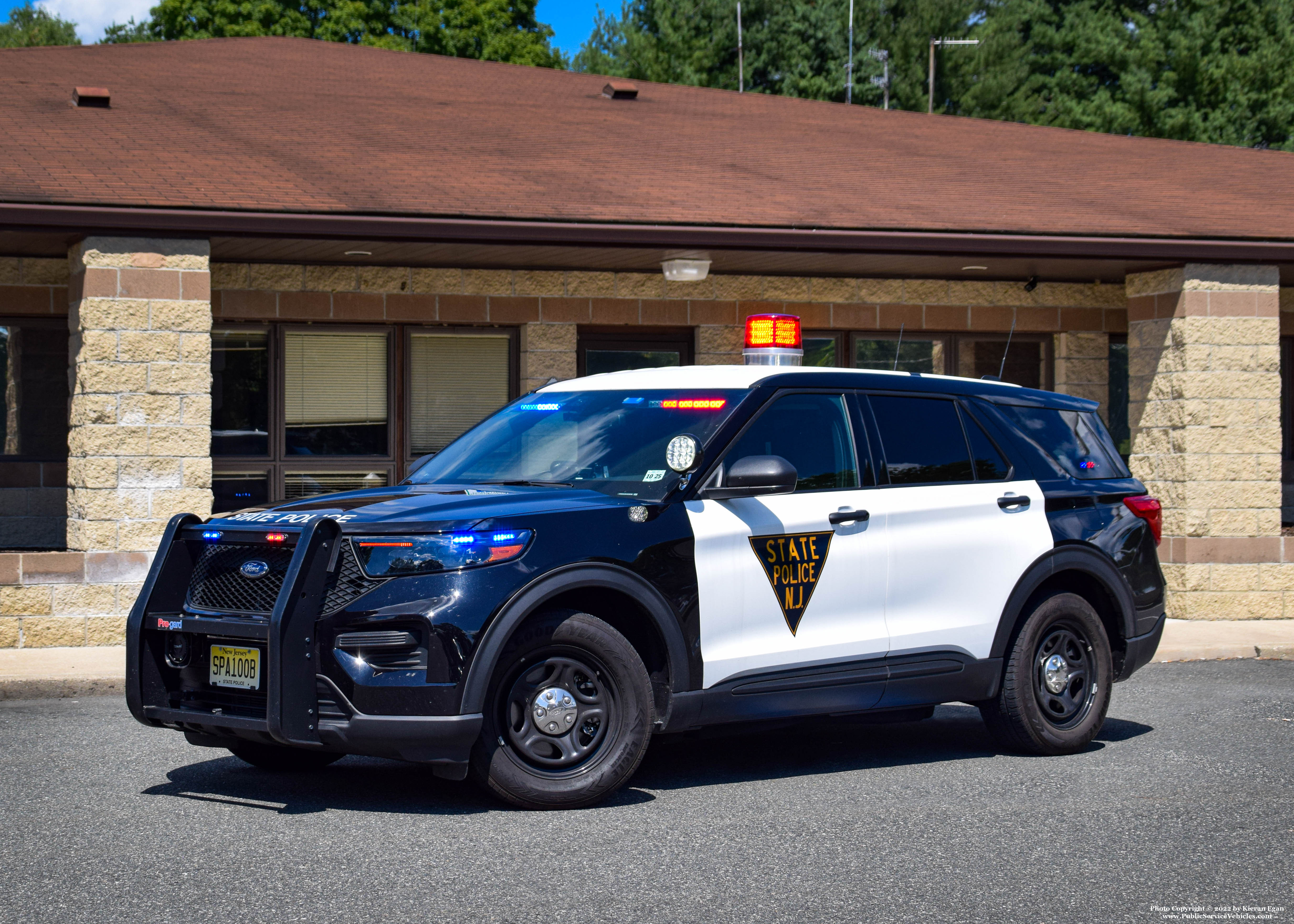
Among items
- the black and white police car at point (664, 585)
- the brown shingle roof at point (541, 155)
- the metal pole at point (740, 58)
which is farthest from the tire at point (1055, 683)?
the metal pole at point (740, 58)

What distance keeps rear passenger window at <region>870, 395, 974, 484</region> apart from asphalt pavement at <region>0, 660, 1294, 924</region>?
1.48m

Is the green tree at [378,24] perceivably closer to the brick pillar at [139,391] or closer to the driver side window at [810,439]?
the brick pillar at [139,391]

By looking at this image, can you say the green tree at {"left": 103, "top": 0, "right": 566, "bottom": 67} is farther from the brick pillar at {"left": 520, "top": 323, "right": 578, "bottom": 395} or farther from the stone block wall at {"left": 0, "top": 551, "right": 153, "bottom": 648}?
the stone block wall at {"left": 0, "top": 551, "right": 153, "bottom": 648}

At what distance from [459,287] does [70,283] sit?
138 inches

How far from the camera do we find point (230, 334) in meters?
14.1

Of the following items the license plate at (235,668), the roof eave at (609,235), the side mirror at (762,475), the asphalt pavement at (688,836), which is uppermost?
the roof eave at (609,235)

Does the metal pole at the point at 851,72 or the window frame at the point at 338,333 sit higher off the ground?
the metal pole at the point at 851,72

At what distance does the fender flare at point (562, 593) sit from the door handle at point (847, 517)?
3.32 feet

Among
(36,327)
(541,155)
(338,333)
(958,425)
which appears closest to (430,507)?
(958,425)

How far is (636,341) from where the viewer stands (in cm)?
1519

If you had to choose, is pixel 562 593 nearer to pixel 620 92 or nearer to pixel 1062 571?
pixel 1062 571

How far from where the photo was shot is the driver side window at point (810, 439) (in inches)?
283

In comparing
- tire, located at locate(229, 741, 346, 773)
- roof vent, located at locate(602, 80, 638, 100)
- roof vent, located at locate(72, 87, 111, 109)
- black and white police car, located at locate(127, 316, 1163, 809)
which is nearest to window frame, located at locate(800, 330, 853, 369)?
roof vent, located at locate(602, 80, 638, 100)

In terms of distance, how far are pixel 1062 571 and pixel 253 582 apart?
13.8 feet
